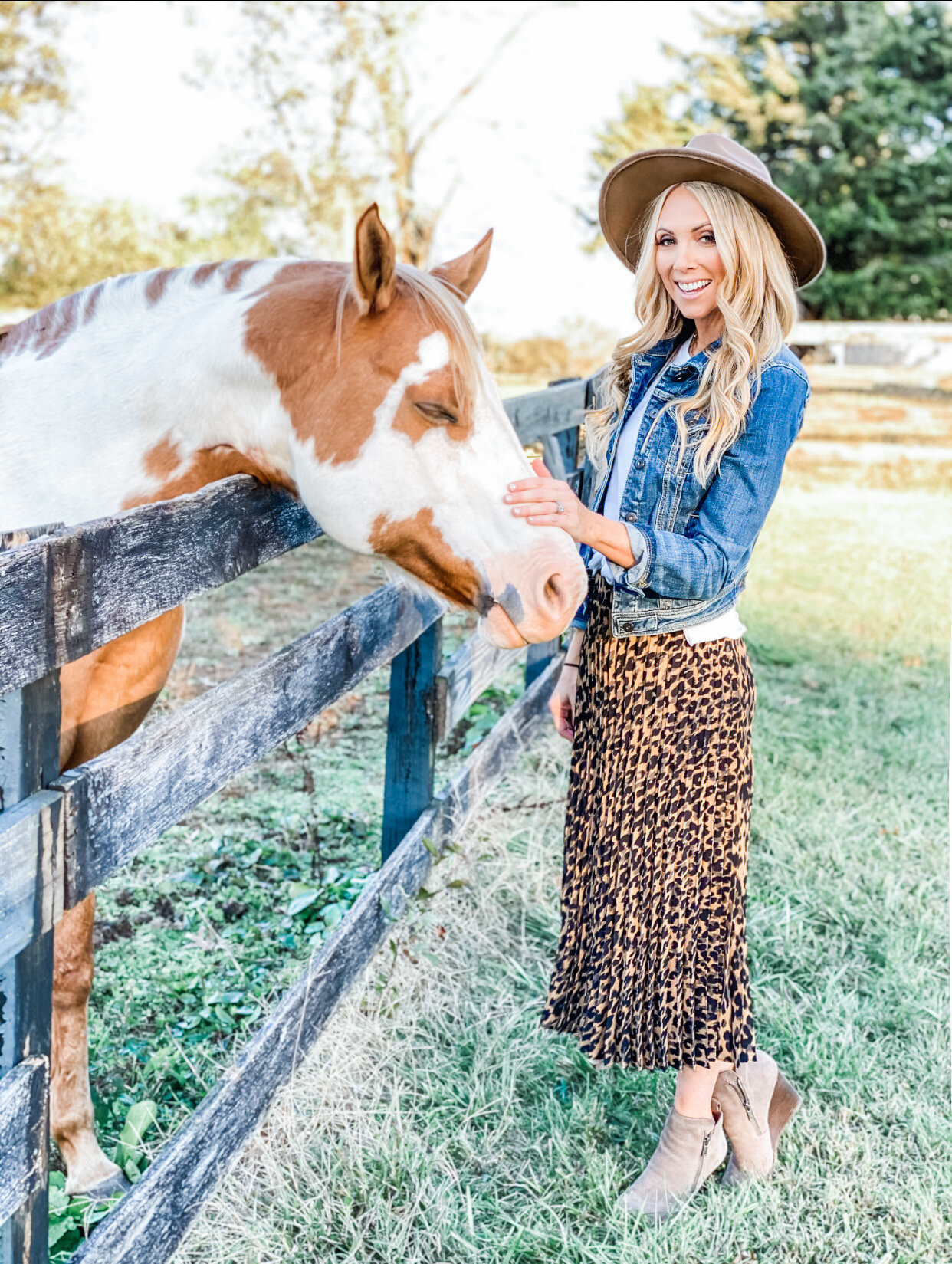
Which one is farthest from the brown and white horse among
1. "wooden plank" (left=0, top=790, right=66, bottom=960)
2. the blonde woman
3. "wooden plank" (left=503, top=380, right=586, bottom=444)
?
"wooden plank" (left=503, top=380, right=586, bottom=444)

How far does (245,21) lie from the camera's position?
583 inches

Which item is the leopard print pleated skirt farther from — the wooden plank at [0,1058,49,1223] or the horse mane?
the wooden plank at [0,1058,49,1223]

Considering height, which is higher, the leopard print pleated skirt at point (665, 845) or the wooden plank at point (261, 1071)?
the leopard print pleated skirt at point (665, 845)

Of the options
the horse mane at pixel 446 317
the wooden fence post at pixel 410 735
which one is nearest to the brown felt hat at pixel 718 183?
the horse mane at pixel 446 317

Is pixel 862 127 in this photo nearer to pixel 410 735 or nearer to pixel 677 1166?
pixel 410 735

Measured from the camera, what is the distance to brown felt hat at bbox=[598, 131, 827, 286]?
1.87 m

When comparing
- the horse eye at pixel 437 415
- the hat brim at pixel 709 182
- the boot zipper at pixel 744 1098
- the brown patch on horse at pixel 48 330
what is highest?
the hat brim at pixel 709 182

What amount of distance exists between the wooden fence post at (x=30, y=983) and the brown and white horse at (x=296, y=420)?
678mm

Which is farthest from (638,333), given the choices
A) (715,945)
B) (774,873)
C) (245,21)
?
(245,21)

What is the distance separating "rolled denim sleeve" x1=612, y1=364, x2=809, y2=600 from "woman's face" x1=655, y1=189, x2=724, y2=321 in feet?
0.69

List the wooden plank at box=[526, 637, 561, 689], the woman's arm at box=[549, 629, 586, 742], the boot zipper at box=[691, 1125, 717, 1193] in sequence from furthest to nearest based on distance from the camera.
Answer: the wooden plank at box=[526, 637, 561, 689], the woman's arm at box=[549, 629, 586, 742], the boot zipper at box=[691, 1125, 717, 1193]

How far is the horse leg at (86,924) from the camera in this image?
202 centimetres

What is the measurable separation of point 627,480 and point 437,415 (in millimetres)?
443

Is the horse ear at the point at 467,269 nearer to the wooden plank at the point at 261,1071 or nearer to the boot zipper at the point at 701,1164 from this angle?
the wooden plank at the point at 261,1071
